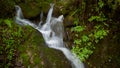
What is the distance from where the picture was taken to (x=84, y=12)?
9.33m

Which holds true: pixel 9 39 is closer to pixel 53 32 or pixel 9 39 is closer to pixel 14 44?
pixel 14 44

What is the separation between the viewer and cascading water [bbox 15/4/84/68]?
835 centimetres

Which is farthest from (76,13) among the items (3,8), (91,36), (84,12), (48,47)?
(3,8)

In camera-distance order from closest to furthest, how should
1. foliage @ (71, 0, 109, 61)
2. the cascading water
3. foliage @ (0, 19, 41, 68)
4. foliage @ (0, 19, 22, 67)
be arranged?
foliage @ (0, 19, 41, 68)
foliage @ (0, 19, 22, 67)
the cascading water
foliage @ (71, 0, 109, 61)

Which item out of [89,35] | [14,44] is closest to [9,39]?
[14,44]

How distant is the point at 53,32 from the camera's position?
962cm

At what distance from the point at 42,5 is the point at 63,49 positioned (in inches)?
121

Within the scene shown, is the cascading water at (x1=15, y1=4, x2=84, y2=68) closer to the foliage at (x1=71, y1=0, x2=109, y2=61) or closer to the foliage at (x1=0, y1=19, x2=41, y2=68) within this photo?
the foliage at (x1=71, y1=0, x2=109, y2=61)

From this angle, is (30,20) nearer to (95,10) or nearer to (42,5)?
(42,5)

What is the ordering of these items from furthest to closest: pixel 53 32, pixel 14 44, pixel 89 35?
pixel 53 32 < pixel 89 35 < pixel 14 44

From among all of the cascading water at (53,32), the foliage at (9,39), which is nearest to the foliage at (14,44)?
the foliage at (9,39)

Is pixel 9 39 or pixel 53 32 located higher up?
pixel 9 39

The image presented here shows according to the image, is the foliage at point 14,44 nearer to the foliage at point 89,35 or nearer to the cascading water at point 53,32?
the cascading water at point 53,32

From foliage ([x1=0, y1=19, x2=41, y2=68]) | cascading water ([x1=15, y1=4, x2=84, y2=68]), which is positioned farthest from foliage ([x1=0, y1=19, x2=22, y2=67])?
cascading water ([x1=15, y1=4, x2=84, y2=68])
